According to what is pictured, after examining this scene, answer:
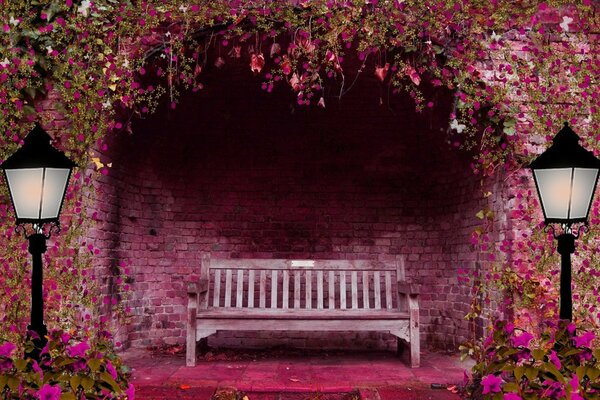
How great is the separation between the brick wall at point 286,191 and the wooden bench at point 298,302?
1.23 feet

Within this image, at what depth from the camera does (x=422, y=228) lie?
5.83 metres

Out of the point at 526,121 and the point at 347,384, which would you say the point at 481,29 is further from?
the point at 347,384

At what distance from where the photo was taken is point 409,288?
461cm

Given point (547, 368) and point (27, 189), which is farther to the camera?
point (27, 189)

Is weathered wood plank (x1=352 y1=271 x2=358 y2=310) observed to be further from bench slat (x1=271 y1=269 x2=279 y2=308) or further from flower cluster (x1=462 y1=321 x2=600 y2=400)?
flower cluster (x1=462 y1=321 x2=600 y2=400)

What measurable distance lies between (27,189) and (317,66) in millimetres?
2363

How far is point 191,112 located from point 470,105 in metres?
3.02

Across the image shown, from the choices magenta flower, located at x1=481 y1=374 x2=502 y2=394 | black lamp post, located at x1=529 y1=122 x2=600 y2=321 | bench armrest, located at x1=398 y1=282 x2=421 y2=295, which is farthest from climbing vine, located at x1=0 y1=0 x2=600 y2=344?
magenta flower, located at x1=481 y1=374 x2=502 y2=394

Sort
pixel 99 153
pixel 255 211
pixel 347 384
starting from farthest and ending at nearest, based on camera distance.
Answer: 1. pixel 255 211
2. pixel 99 153
3. pixel 347 384

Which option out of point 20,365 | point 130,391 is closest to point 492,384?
point 130,391

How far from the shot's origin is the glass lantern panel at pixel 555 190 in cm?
261

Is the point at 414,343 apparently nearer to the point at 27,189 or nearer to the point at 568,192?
the point at 568,192

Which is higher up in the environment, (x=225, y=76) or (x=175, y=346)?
(x=225, y=76)

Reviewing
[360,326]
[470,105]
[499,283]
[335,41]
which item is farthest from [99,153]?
[499,283]
